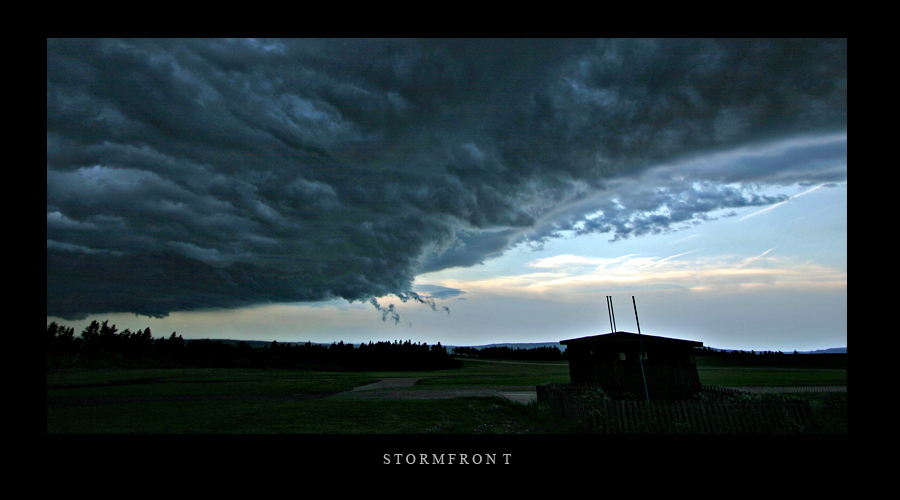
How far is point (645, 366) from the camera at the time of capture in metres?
19.4

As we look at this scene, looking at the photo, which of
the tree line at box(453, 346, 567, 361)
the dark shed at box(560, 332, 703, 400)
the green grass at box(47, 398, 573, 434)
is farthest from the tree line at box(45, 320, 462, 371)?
the dark shed at box(560, 332, 703, 400)

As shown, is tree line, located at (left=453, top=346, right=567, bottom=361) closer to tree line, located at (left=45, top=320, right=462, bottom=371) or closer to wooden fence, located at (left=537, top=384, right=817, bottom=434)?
tree line, located at (left=45, top=320, right=462, bottom=371)

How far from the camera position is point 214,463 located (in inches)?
189

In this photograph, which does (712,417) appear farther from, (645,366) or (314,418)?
(314,418)

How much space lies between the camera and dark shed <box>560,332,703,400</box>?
18.9m

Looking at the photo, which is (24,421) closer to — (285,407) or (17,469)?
(17,469)

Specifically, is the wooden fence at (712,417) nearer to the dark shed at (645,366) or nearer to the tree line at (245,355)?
the dark shed at (645,366)

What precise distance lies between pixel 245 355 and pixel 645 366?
94693mm

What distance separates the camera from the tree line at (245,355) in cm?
7981

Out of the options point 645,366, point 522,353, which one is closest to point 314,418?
point 645,366

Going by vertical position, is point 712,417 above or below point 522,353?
above

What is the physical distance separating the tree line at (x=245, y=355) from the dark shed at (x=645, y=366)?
66679 mm

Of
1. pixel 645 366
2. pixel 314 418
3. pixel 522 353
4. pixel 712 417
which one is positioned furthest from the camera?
pixel 522 353

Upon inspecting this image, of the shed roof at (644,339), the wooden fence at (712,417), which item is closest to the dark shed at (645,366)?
the shed roof at (644,339)
